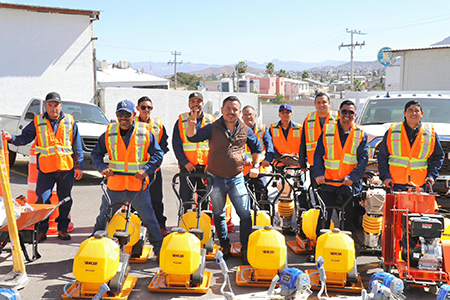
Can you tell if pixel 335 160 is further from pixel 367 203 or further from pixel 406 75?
pixel 406 75

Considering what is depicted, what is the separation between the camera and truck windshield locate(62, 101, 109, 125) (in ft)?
42.3

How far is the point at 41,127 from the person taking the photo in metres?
6.84

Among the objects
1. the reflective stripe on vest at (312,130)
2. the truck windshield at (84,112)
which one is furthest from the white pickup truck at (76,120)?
the reflective stripe on vest at (312,130)

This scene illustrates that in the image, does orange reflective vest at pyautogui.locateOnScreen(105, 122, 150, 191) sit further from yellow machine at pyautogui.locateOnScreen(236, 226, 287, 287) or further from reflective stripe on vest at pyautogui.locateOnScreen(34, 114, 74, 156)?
yellow machine at pyautogui.locateOnScreen(236, 226, 287, 287)

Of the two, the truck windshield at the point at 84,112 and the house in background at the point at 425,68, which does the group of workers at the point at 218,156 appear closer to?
the truck windshield at the point at 84,112

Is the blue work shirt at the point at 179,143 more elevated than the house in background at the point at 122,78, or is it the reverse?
the house in background at the point at 122,78

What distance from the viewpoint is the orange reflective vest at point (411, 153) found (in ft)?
20.1

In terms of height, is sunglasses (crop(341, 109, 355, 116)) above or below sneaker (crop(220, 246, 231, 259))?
above

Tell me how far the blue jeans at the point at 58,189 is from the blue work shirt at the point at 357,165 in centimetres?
381

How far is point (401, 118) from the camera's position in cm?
905

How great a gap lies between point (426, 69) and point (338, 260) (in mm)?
24809

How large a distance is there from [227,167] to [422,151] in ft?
8.98

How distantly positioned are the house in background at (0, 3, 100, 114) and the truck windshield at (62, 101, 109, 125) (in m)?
6.93

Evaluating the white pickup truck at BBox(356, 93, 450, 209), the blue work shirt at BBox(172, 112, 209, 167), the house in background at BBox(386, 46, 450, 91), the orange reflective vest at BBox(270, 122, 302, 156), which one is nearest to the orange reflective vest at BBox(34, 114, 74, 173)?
the blue work shirt at BBox(172, 112, 209, 167)
